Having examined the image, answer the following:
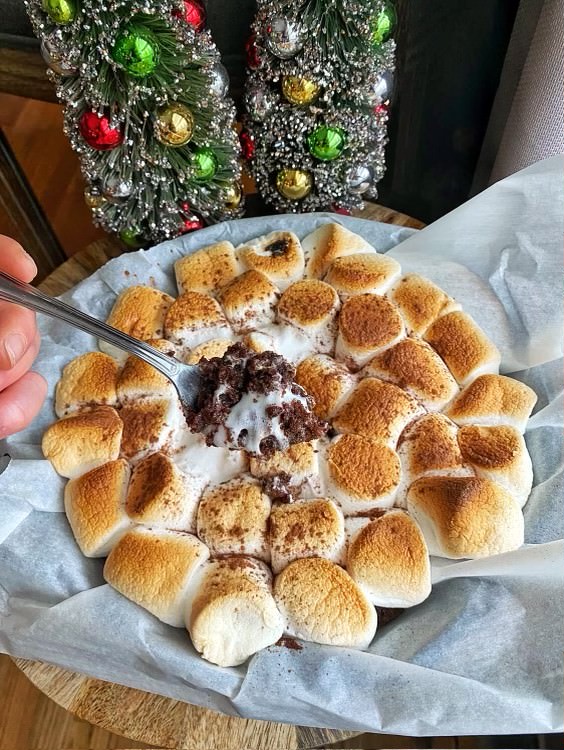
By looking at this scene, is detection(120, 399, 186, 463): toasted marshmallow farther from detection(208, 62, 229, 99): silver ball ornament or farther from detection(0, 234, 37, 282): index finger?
detection(208, 62, 229, 99): silver ball ornament

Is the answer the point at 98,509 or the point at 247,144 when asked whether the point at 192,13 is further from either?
the point at 98,509

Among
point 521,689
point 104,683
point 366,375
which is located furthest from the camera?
point 366,375

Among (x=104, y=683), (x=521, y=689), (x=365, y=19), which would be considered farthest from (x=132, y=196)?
(x=521, y=689)

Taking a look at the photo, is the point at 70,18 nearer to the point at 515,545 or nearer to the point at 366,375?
the point at 366,375

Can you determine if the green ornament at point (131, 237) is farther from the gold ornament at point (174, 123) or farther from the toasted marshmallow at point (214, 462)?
the toasted marshmallow at point (214, 462)

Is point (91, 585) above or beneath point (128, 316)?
beneath

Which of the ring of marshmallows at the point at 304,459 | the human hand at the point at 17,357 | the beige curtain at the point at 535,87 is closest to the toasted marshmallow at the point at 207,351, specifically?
the ring of marshmallows at the point at 304,459
